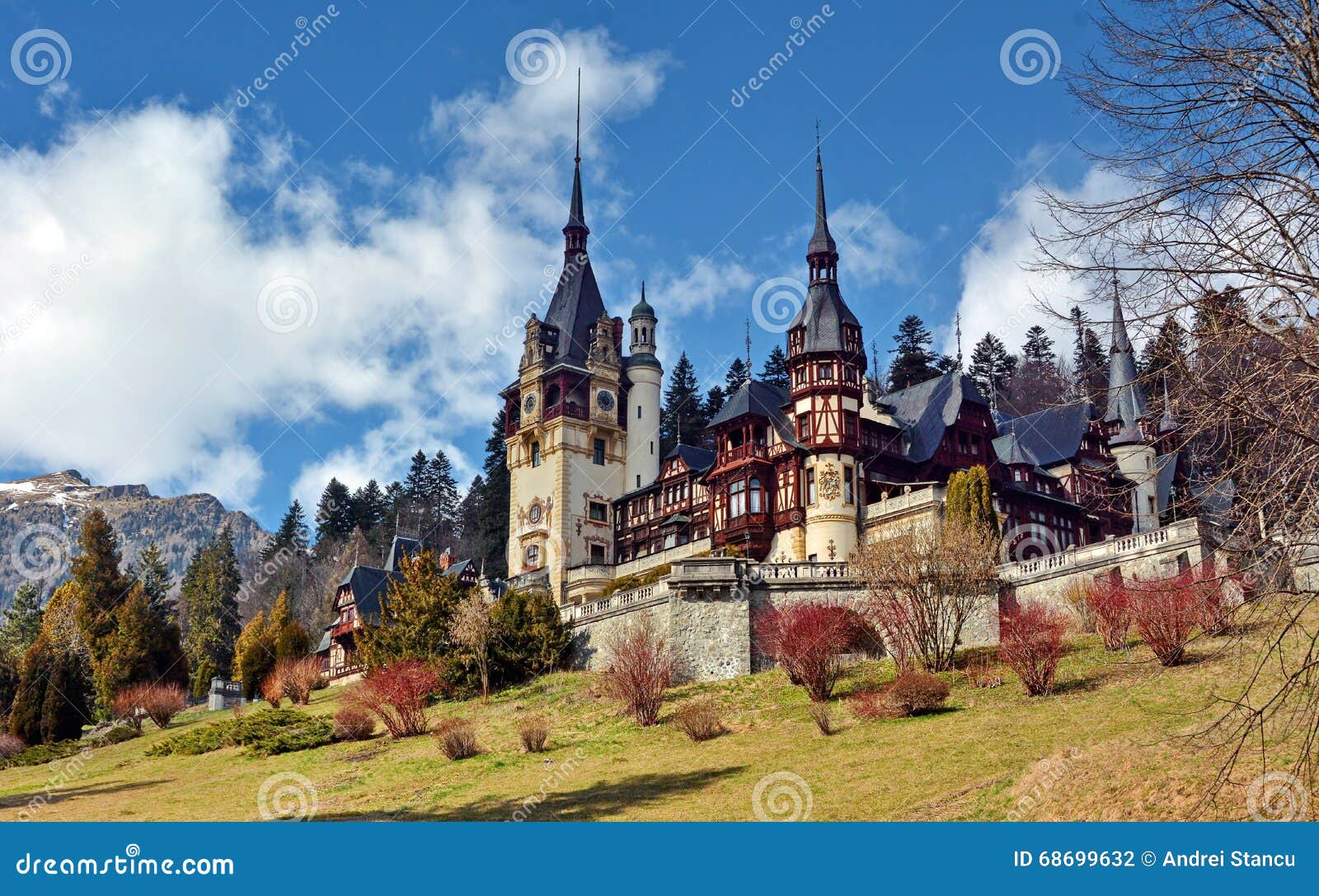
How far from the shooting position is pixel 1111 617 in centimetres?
3384

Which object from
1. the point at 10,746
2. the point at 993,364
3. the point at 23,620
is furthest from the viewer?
the point at 993,364

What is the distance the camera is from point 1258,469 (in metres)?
12.7

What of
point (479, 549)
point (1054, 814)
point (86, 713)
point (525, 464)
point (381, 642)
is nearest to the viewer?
point (1054, 814)

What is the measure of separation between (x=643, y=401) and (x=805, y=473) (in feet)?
63.7

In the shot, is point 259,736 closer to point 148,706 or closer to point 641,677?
point 148,706

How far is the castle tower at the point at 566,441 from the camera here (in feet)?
222

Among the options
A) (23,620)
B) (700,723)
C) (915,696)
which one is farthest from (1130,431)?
(23,620)

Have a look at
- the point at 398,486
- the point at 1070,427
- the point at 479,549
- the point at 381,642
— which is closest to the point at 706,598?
the point at 381,642

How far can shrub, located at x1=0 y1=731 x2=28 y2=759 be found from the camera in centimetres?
4597

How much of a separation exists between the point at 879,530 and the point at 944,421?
22.9 ft

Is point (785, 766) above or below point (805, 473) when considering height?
below

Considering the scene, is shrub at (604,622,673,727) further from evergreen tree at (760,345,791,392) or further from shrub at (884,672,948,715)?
evergreen tree at (760,345,791,392)

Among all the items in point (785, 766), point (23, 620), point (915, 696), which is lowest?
point (785, 766)

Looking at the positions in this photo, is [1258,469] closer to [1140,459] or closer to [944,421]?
[944,421]
